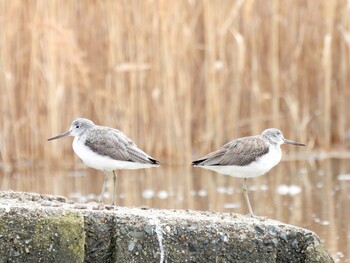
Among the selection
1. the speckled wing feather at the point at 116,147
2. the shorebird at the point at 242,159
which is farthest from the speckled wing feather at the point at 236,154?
the speckled wing feather at the point at 116,147

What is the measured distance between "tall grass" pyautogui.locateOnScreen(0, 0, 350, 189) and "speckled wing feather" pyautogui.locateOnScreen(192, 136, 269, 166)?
565 cm

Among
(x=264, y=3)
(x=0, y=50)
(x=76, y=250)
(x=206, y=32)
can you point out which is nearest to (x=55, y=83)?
(x=0, y=50)

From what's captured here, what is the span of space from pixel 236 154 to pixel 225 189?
4791 millimetres

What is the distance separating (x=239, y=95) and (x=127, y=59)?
1.68 meters

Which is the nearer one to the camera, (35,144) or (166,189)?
(166,189)

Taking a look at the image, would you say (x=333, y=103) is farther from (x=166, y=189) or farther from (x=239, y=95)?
(x=166, y=189)

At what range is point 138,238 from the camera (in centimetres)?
683

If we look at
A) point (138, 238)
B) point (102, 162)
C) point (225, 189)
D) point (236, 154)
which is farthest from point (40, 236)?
point (225, 189)

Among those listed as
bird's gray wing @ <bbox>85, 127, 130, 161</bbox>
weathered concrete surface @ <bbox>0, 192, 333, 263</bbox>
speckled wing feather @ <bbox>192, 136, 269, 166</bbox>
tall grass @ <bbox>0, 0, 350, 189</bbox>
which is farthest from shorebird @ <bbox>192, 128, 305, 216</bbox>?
tall grass @ <bbox>0, 0, 350, 189</bbox>

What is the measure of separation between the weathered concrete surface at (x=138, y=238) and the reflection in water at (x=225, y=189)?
2.94m

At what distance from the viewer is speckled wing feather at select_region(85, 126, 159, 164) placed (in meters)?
→ 8.16

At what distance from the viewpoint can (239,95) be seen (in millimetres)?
14680

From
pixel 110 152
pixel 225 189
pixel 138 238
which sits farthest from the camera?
pixel 225 189

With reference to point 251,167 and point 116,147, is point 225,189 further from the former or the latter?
point 116,147
